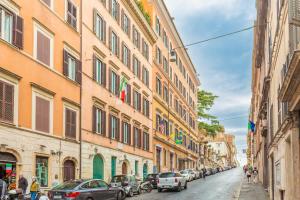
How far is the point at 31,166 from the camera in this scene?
83.2 feet

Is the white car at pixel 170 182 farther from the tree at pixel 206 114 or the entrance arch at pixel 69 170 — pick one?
the tree at pixel 206 114

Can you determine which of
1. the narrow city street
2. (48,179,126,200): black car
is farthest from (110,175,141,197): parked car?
(48,179,126,200): black car

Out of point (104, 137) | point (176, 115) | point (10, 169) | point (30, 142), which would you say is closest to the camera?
point (10, 169)

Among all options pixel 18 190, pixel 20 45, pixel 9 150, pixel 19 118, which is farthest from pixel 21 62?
pixel 18 190

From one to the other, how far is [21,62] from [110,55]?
48.5 feet

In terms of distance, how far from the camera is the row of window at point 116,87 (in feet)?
120

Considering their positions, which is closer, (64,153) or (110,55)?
(64,153)

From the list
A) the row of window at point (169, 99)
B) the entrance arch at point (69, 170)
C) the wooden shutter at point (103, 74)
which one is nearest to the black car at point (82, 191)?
the entrance arch at point (69, 170)

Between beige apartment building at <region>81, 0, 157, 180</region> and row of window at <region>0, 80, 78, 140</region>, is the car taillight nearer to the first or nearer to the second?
row of window at <region>0, 80, 78, 140</region>

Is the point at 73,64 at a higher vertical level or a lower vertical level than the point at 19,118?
higher

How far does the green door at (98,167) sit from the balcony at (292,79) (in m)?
21.7

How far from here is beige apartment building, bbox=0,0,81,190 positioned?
23.7 metres

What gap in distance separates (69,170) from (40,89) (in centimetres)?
604

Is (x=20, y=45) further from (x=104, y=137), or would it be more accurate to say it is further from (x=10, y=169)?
(x=104, y=137)
